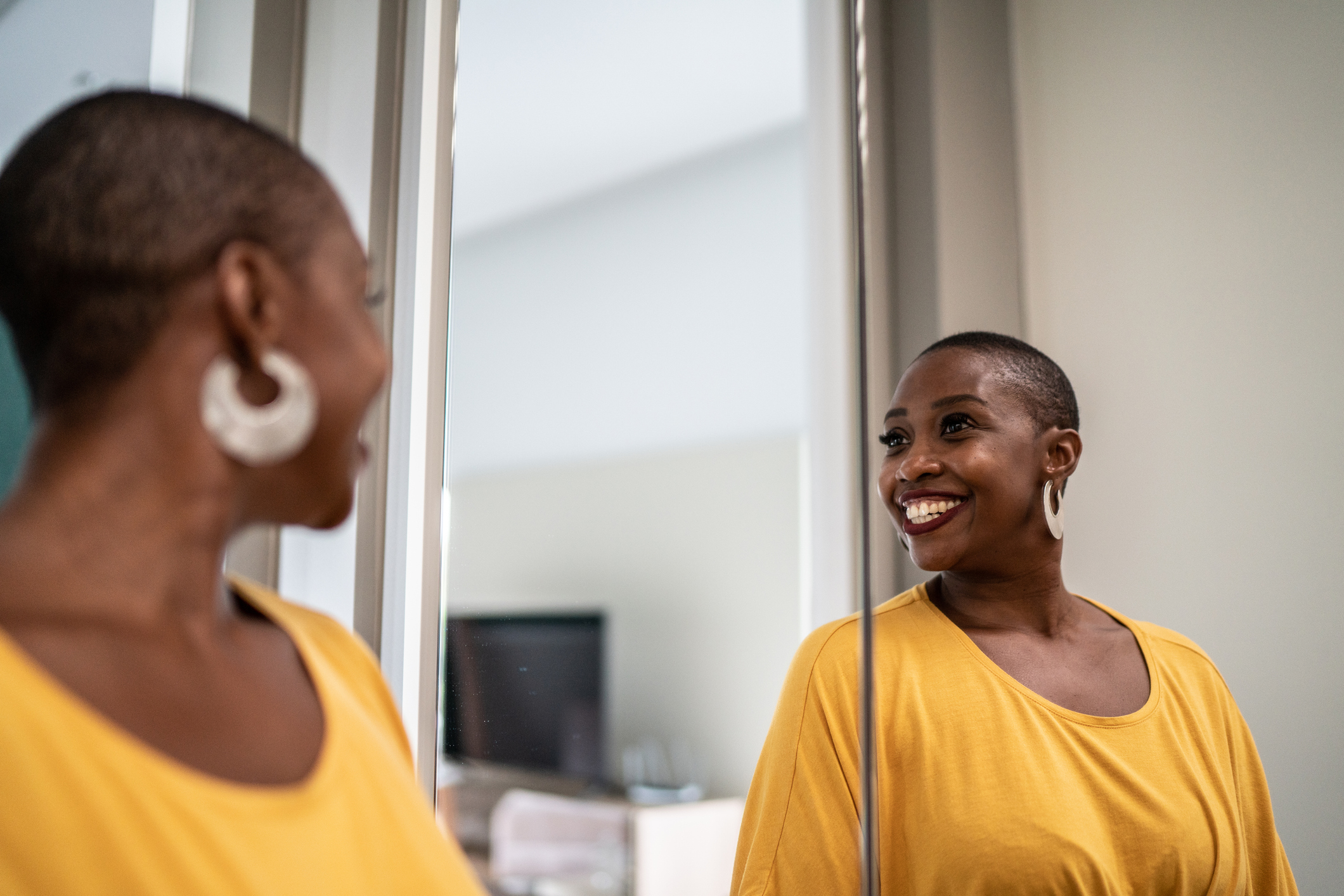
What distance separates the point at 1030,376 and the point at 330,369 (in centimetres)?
66

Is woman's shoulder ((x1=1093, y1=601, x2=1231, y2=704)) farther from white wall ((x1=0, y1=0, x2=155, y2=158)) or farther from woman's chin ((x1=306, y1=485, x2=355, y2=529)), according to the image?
white wall ((x1=0, y1=0, x2=155, y2=158))

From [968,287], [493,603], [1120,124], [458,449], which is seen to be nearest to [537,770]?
[493,603]

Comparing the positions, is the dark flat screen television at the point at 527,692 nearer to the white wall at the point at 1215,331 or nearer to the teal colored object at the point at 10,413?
the teal colored object at the point at 10,413

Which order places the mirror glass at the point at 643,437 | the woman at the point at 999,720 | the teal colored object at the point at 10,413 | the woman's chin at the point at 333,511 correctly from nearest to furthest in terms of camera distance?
the woman's chin at the point at 333,511 < the teal colored object at the point at 10,413 < the woman at the point at 999,720 < the mirror glass at the point at 643,437

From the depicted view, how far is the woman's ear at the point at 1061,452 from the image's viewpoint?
85 cm

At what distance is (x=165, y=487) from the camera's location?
0.38 m

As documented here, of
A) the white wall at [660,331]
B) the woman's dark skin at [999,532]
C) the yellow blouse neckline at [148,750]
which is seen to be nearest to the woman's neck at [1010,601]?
the woman's dark skin at [999,532]

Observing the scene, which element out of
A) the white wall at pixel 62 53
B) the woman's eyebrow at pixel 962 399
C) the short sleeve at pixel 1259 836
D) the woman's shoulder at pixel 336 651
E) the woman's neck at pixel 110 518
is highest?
the white wall at pixel 62 53

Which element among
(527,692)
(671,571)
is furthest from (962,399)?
(671,571)

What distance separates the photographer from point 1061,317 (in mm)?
1256

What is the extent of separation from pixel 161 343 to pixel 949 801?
614 millimetres

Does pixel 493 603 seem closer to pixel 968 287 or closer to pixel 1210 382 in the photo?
pixel 968 287

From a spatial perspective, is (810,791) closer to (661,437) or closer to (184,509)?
(184,509)

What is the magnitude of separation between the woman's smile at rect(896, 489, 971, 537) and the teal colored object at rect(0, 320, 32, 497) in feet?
2.15
